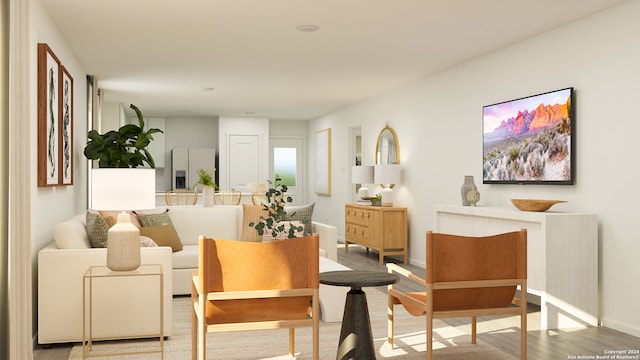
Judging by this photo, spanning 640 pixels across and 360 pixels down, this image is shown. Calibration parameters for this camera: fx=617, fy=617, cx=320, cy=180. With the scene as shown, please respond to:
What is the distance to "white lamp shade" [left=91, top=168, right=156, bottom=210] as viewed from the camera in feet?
12.3

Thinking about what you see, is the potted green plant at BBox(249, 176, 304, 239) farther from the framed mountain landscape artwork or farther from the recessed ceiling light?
the framed mountain landscape artwork

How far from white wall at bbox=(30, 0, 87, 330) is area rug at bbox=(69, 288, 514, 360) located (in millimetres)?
921

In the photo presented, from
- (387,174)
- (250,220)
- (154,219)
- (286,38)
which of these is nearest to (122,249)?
(154,219)

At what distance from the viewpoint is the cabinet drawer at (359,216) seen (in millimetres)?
8688

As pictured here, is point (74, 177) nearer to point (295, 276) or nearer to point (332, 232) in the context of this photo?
point (332, 232)

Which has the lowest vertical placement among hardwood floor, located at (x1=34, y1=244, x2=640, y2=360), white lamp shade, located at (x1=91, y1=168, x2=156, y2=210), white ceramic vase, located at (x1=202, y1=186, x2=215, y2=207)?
hardwood floor, located at (x1=34, y1=244, x2=640, y2=360)

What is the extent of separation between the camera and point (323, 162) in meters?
12.6

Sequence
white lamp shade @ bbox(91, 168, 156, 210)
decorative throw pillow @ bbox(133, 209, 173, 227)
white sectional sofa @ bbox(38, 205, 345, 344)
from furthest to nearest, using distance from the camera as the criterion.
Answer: decorative throw pillow @ bbox(133, 209, 173, 227)
white sectional sofa @ bbox(38, 205, 345, 344)
white lamp shade @ bbox(91, 168, 156, 210)

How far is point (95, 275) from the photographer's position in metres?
3.83

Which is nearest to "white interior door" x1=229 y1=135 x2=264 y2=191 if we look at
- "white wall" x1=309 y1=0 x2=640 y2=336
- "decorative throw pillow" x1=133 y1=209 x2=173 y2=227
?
"white wall" x1=309 y1=0 x2=640 y2=336

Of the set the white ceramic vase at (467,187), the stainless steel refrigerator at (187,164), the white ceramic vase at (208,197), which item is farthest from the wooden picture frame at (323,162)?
the white ceramic vase at (467,187)

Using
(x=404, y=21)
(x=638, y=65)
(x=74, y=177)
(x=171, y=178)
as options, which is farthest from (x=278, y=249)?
(x=171, y=178)

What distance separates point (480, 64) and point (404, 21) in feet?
5.93

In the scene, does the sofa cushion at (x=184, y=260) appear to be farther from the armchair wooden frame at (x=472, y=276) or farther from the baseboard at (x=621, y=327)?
the baseboard at (x=621, y=327)
